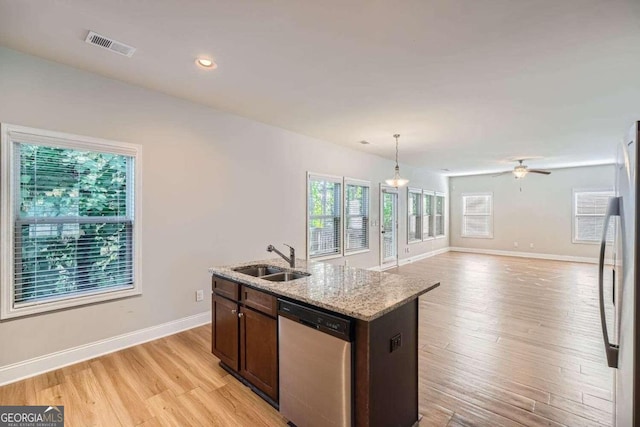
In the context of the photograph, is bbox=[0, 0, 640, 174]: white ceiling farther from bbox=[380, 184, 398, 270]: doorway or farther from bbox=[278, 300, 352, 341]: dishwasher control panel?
bbox=[380, 184, 398, 270]: doorway

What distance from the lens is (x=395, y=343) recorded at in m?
1.73

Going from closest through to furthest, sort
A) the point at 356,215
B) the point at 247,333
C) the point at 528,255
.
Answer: the point at 247,333, the point at 356,215, the point at 528,255

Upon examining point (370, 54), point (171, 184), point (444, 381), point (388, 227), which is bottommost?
point (444, 381)

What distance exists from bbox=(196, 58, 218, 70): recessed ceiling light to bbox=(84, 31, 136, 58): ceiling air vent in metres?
0.50

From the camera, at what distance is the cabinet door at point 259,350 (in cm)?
204

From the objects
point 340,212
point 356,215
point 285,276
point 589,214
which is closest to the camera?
point 285,276

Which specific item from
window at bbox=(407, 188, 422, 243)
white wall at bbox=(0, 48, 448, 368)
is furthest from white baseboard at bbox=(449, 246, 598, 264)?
white wall at bbox=(0, 48, 448, 368)

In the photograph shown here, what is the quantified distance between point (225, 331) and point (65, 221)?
1.86 m

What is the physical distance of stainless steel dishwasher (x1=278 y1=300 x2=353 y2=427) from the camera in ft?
5.21

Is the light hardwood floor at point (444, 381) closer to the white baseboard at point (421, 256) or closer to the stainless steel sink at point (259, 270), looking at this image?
the stainless steel sink at point (259, 270)

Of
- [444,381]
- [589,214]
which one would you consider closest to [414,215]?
[589,214]

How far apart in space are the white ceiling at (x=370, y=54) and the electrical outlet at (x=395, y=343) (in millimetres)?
2097

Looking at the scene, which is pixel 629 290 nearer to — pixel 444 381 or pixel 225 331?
pixel 444 381

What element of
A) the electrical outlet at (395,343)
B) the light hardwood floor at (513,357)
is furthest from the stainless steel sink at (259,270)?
the light hardwood floor at (513,357)
